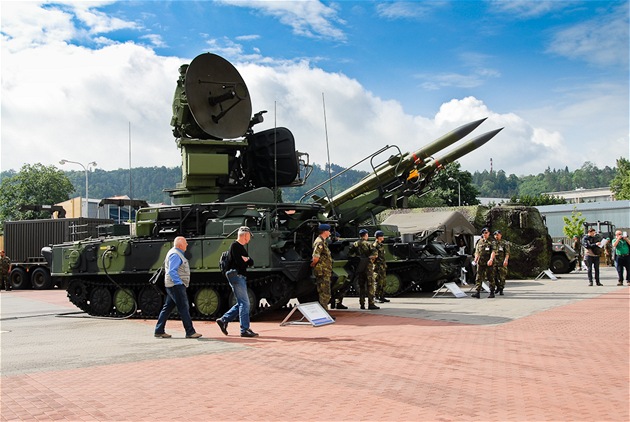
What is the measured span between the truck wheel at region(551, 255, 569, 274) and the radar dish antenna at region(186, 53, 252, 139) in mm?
17347

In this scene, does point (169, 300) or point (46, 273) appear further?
point (46, 273)

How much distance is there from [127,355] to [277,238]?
4.31 meters

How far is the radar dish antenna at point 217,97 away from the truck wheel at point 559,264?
683 inches

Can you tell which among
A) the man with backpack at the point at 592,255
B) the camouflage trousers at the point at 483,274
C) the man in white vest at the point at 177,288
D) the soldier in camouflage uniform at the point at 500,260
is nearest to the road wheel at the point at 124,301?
the man in white vest at the point at 177,288

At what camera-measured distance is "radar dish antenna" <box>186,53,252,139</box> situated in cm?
1388

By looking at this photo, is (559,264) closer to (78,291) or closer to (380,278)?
(380,278)

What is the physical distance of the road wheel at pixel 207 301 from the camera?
12688 millimetres

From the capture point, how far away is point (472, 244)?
86.8 ft

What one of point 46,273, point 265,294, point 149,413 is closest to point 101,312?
point 265,294

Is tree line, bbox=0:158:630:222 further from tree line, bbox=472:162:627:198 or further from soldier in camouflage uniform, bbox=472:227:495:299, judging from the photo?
tree line, bbox=472:162:627:198

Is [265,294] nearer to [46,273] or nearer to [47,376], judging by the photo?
[47,376]

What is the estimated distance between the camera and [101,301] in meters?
14.3

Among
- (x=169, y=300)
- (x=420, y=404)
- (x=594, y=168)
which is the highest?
(x=594, y=168)

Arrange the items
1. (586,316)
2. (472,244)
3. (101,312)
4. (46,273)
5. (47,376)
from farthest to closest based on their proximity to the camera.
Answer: (46,273), (472,244), (101,312), (586,316), (47,376)
